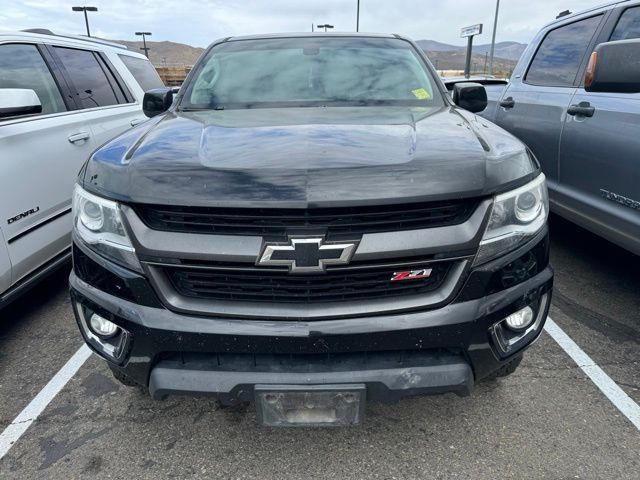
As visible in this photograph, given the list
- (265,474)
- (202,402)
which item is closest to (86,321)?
(202,402)

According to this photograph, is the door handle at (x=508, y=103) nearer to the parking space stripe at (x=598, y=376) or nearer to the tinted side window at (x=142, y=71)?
the parking space stripe at (x=598, y=376)

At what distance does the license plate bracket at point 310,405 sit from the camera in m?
1.71

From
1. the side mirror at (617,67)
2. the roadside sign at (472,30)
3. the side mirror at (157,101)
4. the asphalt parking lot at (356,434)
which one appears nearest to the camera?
the asphalt parking lot at (356,434)

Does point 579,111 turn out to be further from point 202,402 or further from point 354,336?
point 202,402

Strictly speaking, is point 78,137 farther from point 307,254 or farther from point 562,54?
point 562,54

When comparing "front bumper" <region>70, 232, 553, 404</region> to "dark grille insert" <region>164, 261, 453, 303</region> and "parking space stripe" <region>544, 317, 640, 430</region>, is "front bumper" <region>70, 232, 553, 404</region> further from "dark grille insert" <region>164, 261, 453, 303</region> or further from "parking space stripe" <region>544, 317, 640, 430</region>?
"parking space stripe" <region>544, 317, 640, 430</region>

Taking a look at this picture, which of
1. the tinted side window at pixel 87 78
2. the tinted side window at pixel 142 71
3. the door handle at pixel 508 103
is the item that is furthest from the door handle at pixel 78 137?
the door handle at pixel 508 103

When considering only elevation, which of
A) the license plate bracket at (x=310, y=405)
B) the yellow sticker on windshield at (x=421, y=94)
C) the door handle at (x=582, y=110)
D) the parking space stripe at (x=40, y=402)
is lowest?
the parking space stripe at (x=40, y=402)

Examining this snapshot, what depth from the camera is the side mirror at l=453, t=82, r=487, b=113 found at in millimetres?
3117

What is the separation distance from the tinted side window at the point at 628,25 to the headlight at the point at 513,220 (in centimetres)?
221

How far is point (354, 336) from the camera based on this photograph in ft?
5.61

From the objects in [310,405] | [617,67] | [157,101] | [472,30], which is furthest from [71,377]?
[472,30]

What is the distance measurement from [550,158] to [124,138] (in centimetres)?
316

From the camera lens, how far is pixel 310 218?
5.44 ft
